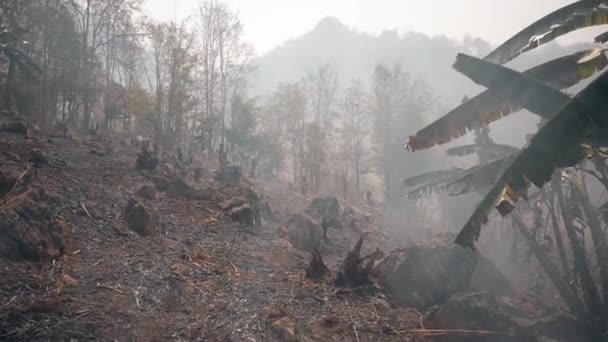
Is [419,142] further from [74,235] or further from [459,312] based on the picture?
[74,235]

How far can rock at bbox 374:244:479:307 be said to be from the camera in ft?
26.8

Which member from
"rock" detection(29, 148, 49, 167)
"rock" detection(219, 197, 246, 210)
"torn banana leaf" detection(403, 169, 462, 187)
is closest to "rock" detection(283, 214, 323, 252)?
"rock" detection(219, 197, 246, 210)

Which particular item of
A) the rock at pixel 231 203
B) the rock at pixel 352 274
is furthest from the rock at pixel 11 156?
the rock at pixel 352 274

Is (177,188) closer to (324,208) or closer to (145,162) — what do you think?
(145,162)

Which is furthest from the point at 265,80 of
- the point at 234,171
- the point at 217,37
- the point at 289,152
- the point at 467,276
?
the point at 467,276

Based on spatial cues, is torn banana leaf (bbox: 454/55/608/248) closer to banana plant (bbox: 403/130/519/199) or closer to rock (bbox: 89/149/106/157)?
banana plant (bbox: 403/130/519/199)

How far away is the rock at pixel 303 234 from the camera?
36.7ft

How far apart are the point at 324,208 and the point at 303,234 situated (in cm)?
629

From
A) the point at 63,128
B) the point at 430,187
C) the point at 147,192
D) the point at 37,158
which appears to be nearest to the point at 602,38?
the point at 430,187

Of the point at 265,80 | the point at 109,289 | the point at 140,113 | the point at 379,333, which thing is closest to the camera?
the point at 109,289

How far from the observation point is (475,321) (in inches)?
262

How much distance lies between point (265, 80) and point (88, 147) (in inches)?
3045

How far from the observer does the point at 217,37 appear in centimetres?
2998

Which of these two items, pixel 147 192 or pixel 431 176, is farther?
pixel 431 176
